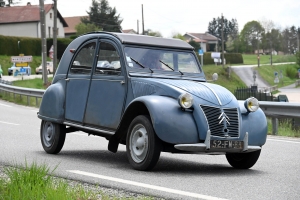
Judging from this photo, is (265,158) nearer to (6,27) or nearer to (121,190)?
(121,190)

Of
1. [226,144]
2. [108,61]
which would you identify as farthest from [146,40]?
[226,144]

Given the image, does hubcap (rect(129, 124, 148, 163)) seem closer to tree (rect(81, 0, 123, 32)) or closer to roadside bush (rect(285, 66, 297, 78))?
tree (rect(81, 0, 123, 32))

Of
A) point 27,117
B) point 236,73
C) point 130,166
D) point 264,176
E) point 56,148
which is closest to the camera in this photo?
point 264,176

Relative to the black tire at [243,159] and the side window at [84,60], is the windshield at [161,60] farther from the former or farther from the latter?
the black tire at [243,159]

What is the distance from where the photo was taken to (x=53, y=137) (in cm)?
1044

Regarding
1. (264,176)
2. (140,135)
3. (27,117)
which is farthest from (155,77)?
(27,117)

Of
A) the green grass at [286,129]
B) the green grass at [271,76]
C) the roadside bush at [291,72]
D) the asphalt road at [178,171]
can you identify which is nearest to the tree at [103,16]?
the green grass at [271,76]

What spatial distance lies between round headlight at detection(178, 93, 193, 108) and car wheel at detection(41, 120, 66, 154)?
2.83 meters

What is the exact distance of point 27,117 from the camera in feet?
66.2

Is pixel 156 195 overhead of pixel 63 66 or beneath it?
beneath

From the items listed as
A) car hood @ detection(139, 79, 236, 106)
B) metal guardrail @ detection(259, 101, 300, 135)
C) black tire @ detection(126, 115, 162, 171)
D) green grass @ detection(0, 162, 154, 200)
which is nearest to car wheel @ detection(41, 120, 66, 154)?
black tire @ detection(126, 115, 162, 171)

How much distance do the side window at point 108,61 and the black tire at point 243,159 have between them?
6.16ft

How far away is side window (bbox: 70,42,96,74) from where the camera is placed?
1012cm

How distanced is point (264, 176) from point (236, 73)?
9538 cm
